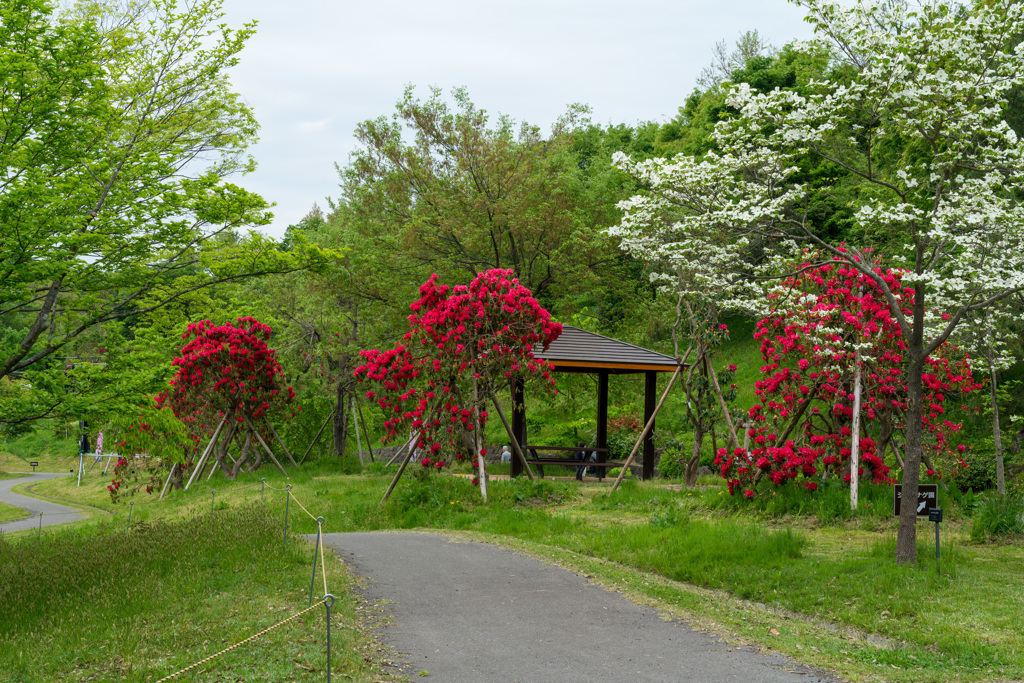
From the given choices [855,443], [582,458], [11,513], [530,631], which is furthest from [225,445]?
[530,631]

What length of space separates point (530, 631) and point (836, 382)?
871cm

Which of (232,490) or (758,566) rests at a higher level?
(758,566)

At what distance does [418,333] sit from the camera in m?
15.1

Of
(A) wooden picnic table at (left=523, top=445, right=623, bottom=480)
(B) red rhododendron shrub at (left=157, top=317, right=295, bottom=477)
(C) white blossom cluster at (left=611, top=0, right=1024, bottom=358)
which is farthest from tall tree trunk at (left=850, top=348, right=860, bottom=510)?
(B) red rhododendron shrub at (left=157, top=317, right=295, bottom=477)

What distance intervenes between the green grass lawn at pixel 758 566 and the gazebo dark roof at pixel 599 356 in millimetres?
3388

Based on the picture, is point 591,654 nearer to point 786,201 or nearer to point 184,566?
point 184,566

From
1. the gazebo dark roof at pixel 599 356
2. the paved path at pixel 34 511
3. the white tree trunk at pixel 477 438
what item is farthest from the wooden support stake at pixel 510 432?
the paved path at pixel 34 511

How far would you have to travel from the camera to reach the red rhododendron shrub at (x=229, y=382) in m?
20.8

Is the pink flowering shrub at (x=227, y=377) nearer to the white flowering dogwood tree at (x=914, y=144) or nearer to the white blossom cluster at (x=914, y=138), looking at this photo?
the white blossom cluster at (x=914, y=138)

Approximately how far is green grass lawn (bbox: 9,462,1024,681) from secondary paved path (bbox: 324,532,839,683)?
455 mm

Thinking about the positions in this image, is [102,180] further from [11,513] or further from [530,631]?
[11,513]

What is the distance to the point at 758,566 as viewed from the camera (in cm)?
920

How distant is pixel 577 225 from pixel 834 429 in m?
12.2

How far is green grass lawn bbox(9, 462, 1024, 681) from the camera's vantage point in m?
6.42
